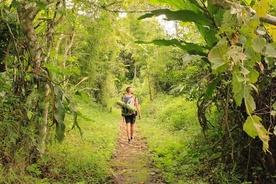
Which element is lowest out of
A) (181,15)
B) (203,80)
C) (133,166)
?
(133,166)

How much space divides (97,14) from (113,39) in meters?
5.55

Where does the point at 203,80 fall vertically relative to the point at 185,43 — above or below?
below

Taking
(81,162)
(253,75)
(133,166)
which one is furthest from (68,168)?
(253,75)

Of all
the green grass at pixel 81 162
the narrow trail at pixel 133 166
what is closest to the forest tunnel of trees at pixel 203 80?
the green grass at pixel 81 162

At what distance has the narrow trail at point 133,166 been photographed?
16.4ft

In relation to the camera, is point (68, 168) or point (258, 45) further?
point (68, 168)

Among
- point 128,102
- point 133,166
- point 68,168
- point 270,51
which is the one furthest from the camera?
point 128,102

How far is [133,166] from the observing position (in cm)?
593

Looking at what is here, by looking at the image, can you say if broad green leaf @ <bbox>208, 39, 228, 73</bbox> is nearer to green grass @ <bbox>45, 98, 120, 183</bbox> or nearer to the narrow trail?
green grass @ <bbox>45, 98, 120, 183</bbox>

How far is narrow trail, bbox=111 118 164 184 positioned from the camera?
5.00 metres

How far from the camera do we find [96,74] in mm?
13867

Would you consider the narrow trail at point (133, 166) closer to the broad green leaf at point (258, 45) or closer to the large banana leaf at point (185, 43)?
the large banana leaf at point (185, 43)

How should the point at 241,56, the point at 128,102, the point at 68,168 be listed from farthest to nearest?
the point at 128,102 < the point at 68,168 < the point at 241,56

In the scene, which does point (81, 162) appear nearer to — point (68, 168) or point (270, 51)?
point (68, 168)
